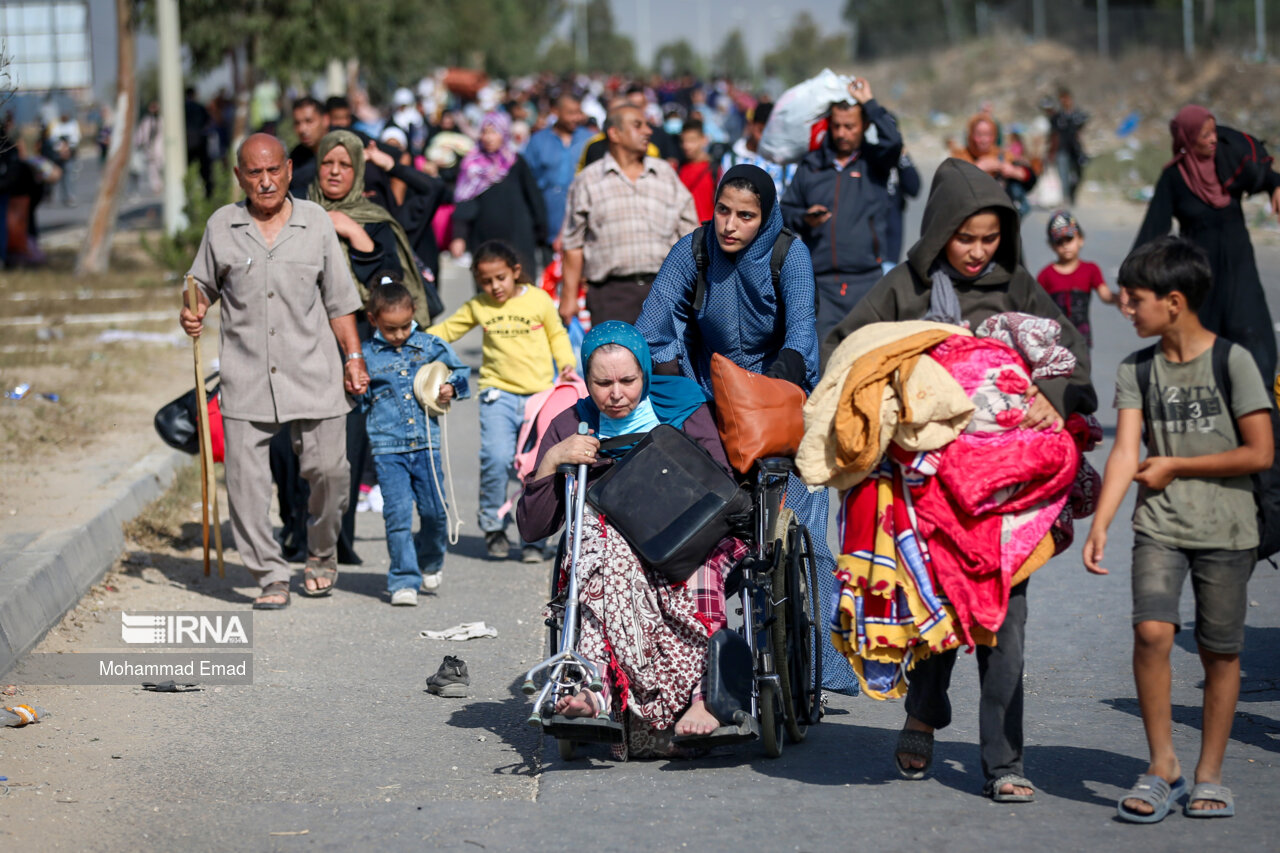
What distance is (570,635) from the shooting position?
4.76m

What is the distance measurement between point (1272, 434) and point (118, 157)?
17494mm

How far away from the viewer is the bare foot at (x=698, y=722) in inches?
185

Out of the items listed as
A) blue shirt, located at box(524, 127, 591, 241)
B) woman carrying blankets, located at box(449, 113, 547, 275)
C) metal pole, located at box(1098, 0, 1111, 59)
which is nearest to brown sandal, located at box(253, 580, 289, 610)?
woman carrying blankets, located at box(449, 113, 547, 275)

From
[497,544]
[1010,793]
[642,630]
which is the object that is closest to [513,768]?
[642,630]

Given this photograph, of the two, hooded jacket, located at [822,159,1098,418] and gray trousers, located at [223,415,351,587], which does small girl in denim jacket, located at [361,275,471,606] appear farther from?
hooded jacket, located at [822,159,1098,418]

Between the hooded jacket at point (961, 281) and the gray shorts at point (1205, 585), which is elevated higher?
the hooded jacket at point (961, 281)

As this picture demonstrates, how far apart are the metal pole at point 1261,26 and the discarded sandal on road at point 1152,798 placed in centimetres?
3839

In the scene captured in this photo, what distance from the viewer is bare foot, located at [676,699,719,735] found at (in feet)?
15.5

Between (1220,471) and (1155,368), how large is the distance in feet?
1.11

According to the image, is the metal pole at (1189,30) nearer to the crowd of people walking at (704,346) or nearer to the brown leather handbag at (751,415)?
the crowd of people walking at (704,346)

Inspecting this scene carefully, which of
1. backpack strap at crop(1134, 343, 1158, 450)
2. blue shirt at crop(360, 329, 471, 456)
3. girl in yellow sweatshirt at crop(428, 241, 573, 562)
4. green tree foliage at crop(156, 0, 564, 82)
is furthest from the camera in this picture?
green tree foliage at crop(156, 0, 564, 82)

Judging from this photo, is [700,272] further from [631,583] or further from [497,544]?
[497,544]

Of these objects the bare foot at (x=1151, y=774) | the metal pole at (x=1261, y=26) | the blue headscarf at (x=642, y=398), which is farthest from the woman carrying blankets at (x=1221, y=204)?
the metal pole at (x=1261, y=26)

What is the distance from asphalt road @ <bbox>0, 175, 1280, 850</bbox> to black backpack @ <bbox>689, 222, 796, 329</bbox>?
1.53 m
